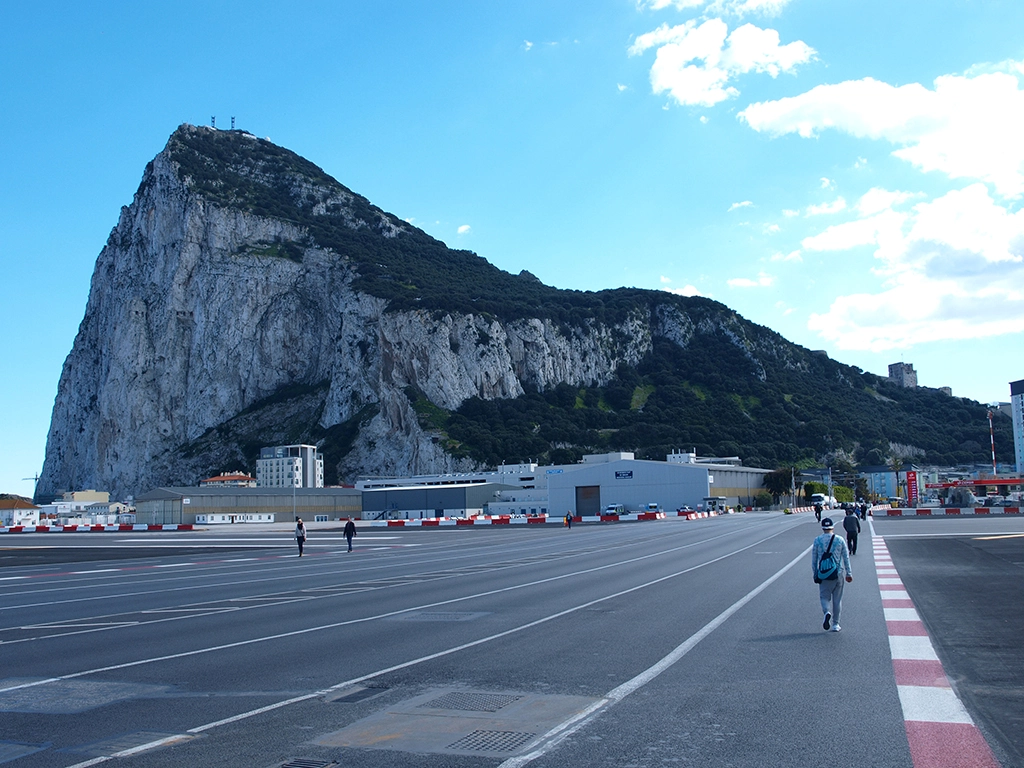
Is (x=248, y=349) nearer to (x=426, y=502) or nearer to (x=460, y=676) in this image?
(x=426, y=502)

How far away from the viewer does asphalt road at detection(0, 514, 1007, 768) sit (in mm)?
Answer: 6059

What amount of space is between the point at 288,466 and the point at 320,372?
84.3 feet

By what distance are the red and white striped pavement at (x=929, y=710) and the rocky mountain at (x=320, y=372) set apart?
366ft

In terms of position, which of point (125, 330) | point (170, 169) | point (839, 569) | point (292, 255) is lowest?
point (839, 569)

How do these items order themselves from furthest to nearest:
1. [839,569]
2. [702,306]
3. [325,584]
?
[702,306]
[325,584]
[839,569]

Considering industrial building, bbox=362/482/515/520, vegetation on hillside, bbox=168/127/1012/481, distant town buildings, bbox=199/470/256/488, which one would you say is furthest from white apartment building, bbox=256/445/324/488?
industrial building, bbox=362/482/515/520

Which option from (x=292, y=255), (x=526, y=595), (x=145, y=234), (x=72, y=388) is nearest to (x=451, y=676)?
(x=526, y=595)

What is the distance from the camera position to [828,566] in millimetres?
10781

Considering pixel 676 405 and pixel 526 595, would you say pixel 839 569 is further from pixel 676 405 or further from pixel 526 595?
pixel 676 405

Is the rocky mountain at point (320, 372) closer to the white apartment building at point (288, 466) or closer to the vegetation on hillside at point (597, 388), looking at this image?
the vegetation on hillside at point (597, 388)

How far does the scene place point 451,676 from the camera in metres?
8.62

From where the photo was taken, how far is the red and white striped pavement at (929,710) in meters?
5.67

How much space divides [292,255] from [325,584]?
135m

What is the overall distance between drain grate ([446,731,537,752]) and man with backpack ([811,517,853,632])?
5941 millimetres
